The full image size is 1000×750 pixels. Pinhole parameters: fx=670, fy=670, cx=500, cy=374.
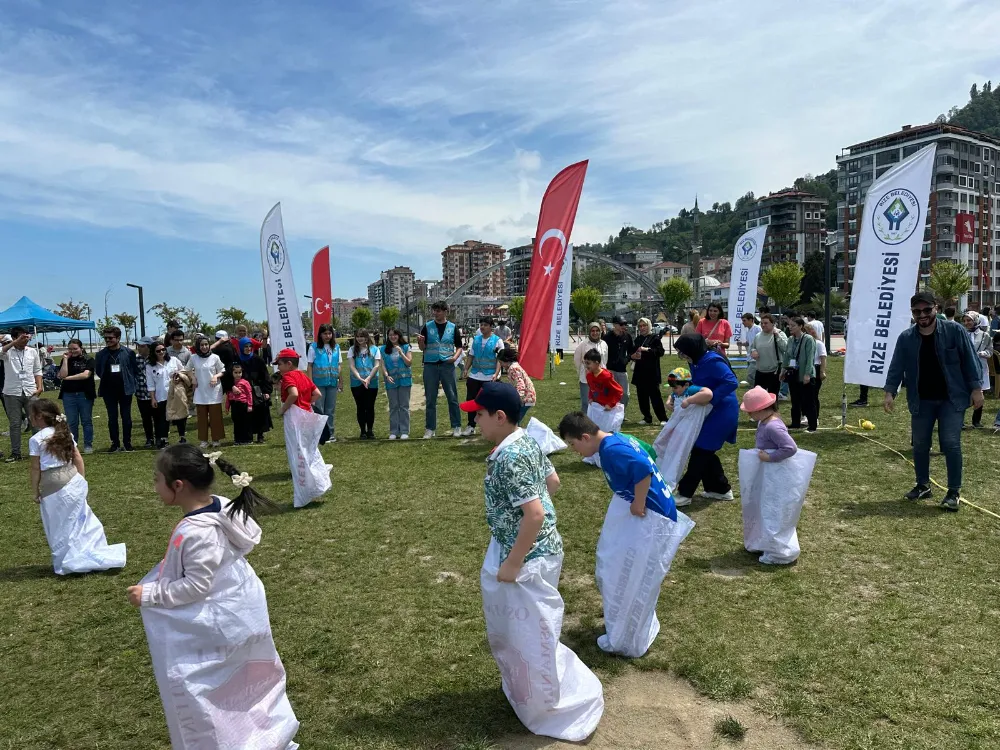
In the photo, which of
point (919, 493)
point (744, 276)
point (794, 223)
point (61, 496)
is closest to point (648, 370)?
point (919, 493)

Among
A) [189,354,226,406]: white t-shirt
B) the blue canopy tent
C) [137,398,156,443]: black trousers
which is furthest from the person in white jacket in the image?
the blue canopy tent

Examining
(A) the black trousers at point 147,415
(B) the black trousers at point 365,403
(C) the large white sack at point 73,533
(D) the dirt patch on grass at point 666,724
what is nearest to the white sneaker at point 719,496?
(D) the dirt patch on grass at point 666,724

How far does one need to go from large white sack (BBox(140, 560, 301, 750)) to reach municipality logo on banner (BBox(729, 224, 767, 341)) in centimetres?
1858

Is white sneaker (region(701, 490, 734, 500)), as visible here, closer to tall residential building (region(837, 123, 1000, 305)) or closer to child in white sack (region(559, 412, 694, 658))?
child in white sack (region(559, 412, 694, 658))

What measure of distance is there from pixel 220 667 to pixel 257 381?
9488mm

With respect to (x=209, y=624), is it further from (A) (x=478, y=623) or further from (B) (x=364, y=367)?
(B) (x=364, y=367)

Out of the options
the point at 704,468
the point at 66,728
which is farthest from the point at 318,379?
the point at 66,728

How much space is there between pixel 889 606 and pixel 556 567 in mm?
2771

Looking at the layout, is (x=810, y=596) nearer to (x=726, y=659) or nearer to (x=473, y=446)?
(x=726, y=659)

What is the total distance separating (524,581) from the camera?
9.85 feet

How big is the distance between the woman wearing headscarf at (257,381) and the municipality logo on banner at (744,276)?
44.4 feet

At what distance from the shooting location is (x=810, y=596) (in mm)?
4699

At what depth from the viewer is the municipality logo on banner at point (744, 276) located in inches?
771

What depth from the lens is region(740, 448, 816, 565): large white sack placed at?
17.2 ft
